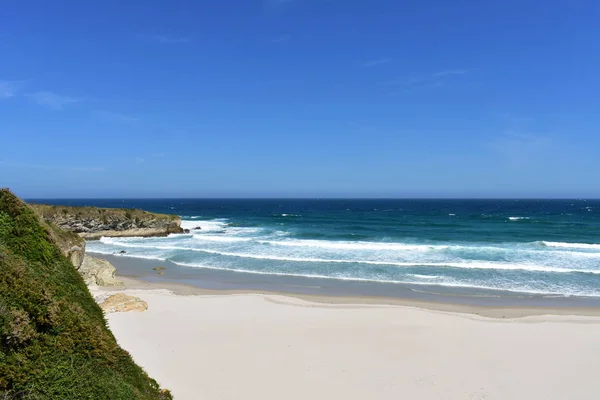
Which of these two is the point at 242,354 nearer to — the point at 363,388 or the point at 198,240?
the point at 363,388

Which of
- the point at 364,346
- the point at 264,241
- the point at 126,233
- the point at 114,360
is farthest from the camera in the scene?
the point at 126,233

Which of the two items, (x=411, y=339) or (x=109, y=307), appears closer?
(x=411, y=339)

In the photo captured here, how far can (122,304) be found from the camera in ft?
47.4

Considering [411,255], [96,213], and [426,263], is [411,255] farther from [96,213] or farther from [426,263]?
[96,213]

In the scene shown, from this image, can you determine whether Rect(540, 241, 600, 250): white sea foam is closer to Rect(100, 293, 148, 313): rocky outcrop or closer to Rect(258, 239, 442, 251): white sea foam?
Rect(258, 239, 442, 251): white sea foam

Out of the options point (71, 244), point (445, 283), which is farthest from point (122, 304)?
point (445, 283)

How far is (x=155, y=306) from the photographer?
1535 cm

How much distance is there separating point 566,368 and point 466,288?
947 cm

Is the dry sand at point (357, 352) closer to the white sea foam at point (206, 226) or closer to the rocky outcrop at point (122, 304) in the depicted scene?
the rocky outcrop at point (122, 304)

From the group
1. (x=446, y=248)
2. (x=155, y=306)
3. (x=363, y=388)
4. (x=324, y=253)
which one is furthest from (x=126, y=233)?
(x=363, y=388)

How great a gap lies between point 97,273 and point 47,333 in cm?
1598

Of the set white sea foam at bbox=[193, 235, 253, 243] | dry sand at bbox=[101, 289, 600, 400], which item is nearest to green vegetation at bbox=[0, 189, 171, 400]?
dry sand at bbox=[101, 289, 600, 400]

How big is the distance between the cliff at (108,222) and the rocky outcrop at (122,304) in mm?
30001

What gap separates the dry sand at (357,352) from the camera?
29.0 feet
